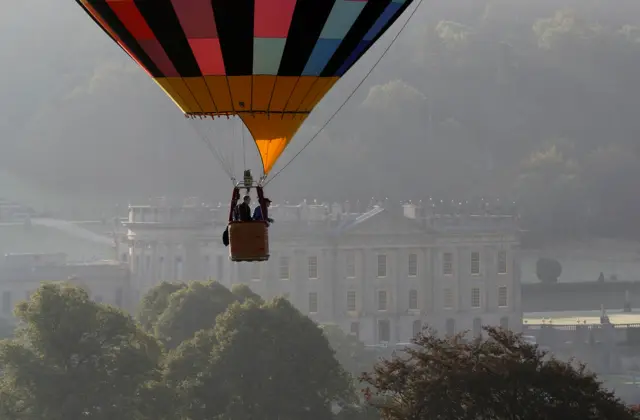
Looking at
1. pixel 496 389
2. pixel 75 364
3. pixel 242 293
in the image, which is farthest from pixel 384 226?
pixel 496 389

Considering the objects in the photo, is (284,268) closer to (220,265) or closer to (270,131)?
(220,265)

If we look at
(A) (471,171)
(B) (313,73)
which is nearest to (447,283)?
(A) (471,171)

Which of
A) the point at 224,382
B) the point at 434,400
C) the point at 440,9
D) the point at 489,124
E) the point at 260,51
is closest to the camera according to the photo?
the point at 260,51

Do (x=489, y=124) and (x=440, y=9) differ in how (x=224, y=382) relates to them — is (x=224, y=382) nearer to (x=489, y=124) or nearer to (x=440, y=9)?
(x=489, y=124)

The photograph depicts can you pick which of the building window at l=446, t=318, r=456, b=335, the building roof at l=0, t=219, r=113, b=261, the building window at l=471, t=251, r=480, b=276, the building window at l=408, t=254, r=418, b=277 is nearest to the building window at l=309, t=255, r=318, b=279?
the building window at l=408, t=254, r=418, b=277

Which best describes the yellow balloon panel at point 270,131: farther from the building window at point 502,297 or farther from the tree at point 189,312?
the building window at point 502,297

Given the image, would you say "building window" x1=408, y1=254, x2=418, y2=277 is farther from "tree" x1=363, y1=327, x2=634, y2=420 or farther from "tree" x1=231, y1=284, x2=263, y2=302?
"tree" x1=363, y1=327, x2=634, y2=420
